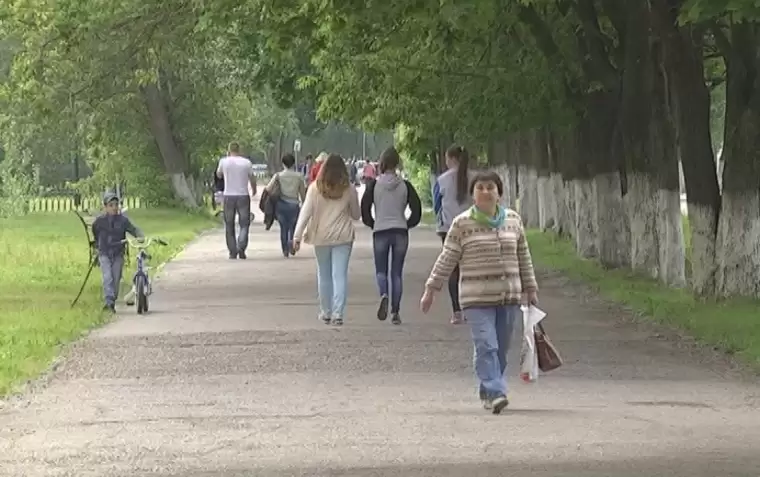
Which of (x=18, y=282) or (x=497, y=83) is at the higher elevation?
(x=497, y=83)

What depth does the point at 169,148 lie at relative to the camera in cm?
4653

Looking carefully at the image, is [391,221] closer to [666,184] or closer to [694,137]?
[694,137]

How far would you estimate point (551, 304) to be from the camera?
749 inches

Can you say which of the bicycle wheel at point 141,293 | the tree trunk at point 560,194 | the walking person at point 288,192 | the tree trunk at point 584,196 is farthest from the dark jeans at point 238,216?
the bicycle wheel at point 141,293

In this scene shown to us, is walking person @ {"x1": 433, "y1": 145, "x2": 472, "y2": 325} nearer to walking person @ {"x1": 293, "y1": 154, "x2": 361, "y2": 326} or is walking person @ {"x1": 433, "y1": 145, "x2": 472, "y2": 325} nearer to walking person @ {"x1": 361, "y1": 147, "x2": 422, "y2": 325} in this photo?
walking person @ {"x1": 361, "y1": 147, "x2": 422, "y2": 325}

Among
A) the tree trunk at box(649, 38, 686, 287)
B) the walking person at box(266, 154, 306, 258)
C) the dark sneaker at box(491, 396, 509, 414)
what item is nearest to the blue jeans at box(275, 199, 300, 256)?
the walking person at box(266, 154, 306, 258)

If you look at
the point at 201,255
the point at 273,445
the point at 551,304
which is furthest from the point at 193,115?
the point at 273,445

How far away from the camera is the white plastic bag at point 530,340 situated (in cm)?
1062

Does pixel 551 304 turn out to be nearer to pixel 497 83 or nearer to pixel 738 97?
pixel 738 97

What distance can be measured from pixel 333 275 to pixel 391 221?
33.3 inches

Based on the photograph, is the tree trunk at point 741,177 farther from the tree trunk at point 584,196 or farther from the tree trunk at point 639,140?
the tree trunk at point 584,196

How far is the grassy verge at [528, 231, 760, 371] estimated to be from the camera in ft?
46.9

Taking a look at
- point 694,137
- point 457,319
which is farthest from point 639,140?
point 457,319

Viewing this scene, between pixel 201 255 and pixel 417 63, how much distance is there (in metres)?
5.13
